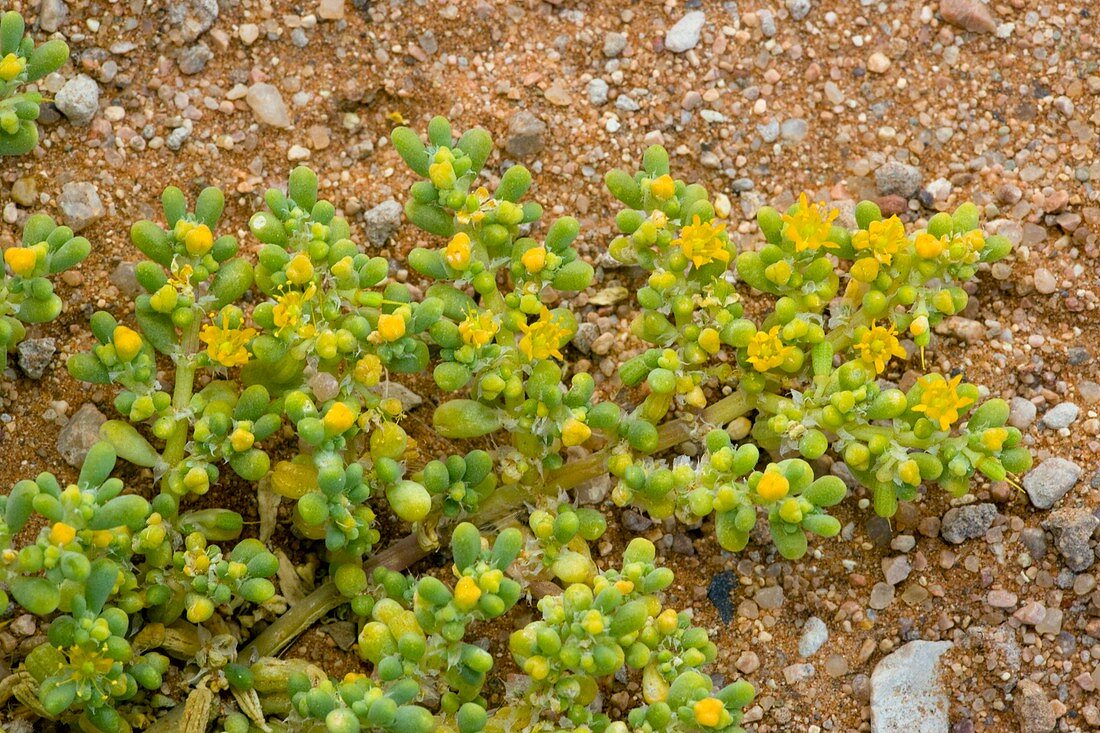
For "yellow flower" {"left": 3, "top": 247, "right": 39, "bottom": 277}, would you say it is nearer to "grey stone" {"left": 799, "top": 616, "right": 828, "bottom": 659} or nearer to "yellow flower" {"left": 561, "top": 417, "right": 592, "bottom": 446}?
"yellow flower" {"left": 561, "top": 417, "right": 592, "bottom": 446}

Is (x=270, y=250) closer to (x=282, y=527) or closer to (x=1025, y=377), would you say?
(x=282, y=527)

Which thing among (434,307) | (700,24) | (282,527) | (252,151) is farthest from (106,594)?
(700,24)

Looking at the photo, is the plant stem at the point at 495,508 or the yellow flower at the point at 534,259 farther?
the plant stem at the point at 495,508

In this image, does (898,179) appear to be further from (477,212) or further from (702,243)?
(477,212)

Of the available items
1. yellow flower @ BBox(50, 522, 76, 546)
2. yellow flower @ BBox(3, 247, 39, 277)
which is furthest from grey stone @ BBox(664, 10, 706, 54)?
yellow flower @ BBox(50, 522, 76, 546)

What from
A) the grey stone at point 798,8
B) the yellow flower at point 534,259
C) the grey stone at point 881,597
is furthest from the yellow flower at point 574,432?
the grey stone at point 798,8

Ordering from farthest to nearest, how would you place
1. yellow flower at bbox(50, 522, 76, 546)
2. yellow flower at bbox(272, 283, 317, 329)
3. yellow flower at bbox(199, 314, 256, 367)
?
yellow flower at bbox(199, 314, 256, 367)
yellow flower at bbox(272, 283, 317, 329)
yellow flower at bbox(50, 522, 76, 546)

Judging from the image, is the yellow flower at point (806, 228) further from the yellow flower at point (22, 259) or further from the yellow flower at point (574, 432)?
the yellow flower at point (22, 259)
